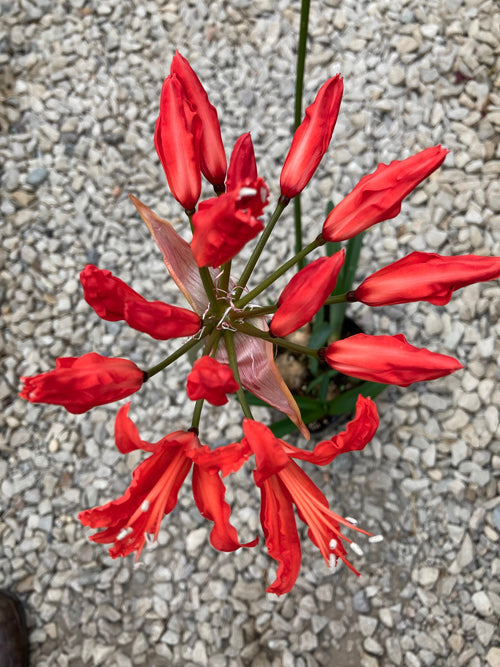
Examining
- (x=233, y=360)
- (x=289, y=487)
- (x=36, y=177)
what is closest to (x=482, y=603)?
(x=289, y=487)

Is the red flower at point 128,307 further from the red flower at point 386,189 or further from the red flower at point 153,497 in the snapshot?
the red flower at point 386,189

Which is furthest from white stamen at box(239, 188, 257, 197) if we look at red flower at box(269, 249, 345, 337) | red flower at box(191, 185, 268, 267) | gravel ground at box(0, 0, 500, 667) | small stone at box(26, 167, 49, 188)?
small stone at box(26, 167, 49, 188)

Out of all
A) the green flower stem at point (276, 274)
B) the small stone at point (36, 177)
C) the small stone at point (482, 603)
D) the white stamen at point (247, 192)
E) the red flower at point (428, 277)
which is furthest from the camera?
the small stone at point (36, 177)

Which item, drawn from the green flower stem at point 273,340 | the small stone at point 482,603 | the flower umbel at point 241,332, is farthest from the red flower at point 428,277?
the small stone at point 482,603

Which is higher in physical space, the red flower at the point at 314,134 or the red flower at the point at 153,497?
the red flower at the point at 314,134

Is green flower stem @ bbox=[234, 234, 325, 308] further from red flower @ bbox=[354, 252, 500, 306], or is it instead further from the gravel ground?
the gravel ground
